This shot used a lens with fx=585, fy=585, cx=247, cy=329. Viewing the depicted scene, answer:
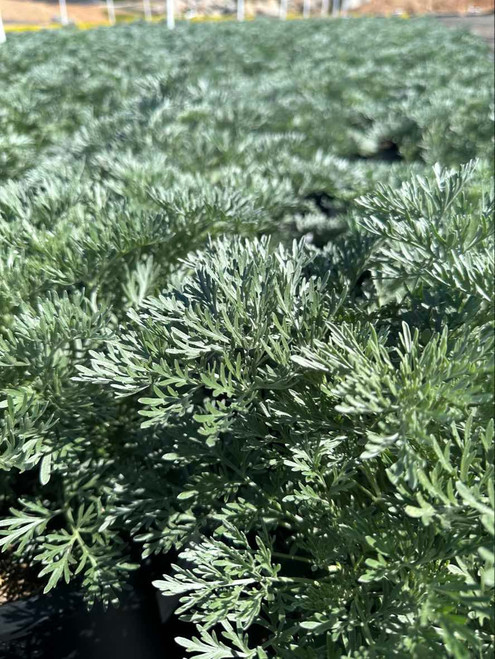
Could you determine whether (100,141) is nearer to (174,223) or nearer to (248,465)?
(174,223)

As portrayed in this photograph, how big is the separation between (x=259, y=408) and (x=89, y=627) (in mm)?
870

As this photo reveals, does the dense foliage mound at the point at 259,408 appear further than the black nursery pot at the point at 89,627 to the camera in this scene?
No

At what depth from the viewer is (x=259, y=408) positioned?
158 centimetres

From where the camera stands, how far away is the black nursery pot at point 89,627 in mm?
1697

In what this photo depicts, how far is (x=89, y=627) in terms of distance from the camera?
69.3 inches

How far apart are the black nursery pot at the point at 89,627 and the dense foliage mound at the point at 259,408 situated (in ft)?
0.35

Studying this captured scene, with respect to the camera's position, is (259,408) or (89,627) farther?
(89,627)

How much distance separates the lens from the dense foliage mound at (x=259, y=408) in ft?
3.83

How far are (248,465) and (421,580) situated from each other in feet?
1.91

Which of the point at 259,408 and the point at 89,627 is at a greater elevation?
the point at 259,408

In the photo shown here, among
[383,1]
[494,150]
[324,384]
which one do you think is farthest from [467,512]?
[383,1]

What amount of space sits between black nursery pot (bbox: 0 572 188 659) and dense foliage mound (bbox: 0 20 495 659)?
107mm

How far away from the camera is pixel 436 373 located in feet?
3.82

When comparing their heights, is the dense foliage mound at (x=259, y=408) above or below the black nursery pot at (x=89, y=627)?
above
